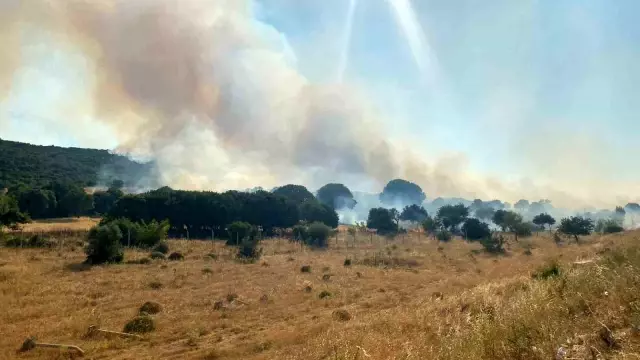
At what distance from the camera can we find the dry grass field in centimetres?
702

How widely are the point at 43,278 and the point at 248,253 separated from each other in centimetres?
2187

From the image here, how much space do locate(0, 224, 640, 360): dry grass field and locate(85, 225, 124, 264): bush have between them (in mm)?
1431

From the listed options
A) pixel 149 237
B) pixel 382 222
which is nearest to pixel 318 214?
pixel 382 222

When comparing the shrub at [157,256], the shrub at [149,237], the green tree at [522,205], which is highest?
the green tree at [522,205]

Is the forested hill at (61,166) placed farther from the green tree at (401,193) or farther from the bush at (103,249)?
the green tree at (401,193)

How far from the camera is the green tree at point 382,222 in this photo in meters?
88.0

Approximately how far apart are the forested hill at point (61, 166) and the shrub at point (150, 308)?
102 metres

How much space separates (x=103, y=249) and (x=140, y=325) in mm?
23055

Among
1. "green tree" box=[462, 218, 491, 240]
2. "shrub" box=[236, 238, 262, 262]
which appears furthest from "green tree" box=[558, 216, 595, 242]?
"shrub" box=[236, 238, 262, 262]

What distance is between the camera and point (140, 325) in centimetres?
1648

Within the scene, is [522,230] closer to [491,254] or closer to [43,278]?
[491,254]

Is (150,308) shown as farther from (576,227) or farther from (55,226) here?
(576,227)

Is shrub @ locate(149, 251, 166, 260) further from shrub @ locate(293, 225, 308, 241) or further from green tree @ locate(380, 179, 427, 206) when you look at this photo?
green tree @ locate(380, 179, 427, 206)

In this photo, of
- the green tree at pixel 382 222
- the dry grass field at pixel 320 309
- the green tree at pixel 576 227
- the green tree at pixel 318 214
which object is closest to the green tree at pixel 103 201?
the green tree at pixel 318 214
